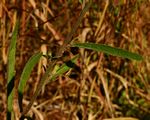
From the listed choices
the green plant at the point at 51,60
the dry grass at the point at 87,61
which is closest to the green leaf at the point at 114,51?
the green plant at the point at 51,60

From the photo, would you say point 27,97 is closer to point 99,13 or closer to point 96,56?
point 96,56

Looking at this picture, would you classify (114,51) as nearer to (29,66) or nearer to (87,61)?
(29,66)

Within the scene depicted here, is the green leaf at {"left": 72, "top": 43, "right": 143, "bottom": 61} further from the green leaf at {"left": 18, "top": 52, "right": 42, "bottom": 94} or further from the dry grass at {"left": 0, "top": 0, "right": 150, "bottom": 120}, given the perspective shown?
the dry grass at {"left": 0, "top": 0, "right": 150, "bottom": 120}

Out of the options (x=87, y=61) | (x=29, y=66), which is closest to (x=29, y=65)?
(x=29, y=66)

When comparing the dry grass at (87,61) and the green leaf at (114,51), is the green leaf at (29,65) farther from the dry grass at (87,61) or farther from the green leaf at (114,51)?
the dry grass at (87,61)

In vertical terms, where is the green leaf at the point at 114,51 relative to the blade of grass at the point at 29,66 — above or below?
above

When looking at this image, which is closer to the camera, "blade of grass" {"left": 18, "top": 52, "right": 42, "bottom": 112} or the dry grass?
"blade of grass" {"left": 18, "top": 52, "right": 42, "bottom": 112}

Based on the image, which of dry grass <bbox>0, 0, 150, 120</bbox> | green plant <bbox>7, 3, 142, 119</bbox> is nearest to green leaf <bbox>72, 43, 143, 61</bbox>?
green plant <bbox>7, 3, 142, 119</bbox>

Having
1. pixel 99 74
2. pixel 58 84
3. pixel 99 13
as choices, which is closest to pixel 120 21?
pixel 99 13
